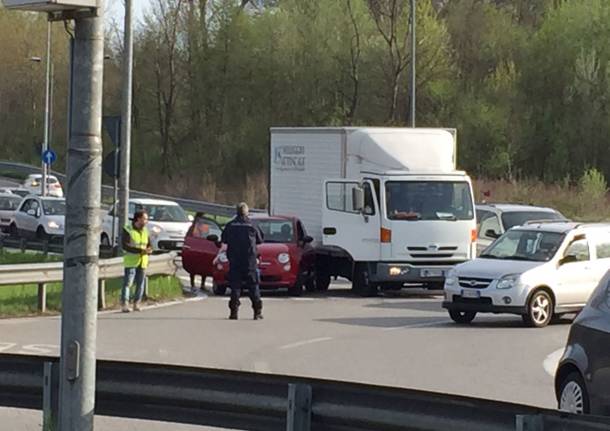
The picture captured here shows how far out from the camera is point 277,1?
7250 centimetres

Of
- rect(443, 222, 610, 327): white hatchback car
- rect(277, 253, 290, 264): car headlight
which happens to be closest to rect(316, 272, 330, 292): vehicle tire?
rect(277, 253, 290, 264): car headlight

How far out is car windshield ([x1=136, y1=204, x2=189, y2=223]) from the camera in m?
37.5

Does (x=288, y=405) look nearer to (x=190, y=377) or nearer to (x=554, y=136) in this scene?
(x=190, y=377)

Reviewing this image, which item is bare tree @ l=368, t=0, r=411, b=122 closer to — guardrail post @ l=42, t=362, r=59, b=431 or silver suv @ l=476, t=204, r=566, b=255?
silver suv @ l=476, t=204, r=566, b=255

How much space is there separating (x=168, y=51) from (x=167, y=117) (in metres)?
3.85

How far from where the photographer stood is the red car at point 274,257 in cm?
2634

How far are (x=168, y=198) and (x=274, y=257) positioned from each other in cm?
3805

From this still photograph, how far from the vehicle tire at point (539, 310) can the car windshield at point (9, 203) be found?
97.8 ft

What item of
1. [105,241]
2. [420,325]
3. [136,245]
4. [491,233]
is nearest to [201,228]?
[136,245]

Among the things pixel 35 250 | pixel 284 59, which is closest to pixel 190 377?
pixel 35 250

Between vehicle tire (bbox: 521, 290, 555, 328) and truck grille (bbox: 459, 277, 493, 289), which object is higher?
truck grille (bbox: 459, 277, 493, 289)

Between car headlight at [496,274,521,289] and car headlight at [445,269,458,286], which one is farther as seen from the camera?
car headlight at [445,269,458,286]

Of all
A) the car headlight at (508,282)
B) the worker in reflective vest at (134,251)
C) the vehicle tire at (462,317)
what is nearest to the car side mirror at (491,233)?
the vehicle tire at (462,317)

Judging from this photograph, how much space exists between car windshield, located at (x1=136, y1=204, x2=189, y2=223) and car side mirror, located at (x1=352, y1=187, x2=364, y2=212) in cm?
1142
